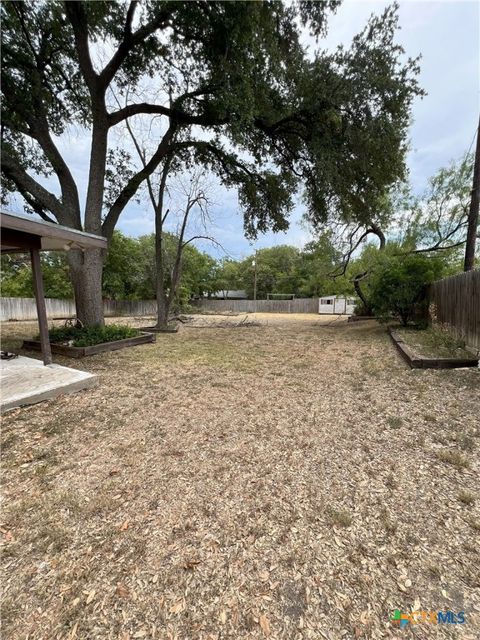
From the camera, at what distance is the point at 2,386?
3.43 m

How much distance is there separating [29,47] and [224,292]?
1171 inches

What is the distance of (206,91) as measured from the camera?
6176mm

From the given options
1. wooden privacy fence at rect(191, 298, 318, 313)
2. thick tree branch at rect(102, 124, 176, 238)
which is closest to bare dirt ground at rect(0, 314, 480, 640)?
thick tree branch at rect(102, 124, 176, 238)

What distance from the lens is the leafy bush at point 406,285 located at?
7.72m

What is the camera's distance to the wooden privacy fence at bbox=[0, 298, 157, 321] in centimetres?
1447

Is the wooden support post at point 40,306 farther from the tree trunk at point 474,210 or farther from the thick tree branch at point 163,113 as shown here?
the tree trunk at point 474,210

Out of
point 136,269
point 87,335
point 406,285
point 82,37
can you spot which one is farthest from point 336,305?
point 82,37

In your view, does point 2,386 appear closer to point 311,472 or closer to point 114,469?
point 114,469

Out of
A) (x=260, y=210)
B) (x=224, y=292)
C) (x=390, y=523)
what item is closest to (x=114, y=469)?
(x=390, y=523)

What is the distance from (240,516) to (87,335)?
5750mm

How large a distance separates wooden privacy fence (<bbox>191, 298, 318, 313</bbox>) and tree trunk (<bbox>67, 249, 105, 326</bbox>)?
19741 mm

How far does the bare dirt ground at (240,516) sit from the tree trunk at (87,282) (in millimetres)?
3811

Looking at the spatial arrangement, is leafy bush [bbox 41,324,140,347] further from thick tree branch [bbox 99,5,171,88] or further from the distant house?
the distant house

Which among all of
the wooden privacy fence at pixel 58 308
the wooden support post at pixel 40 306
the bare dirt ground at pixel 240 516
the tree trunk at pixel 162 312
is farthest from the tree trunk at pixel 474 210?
the wooden privacy fence at pixel 58 308
